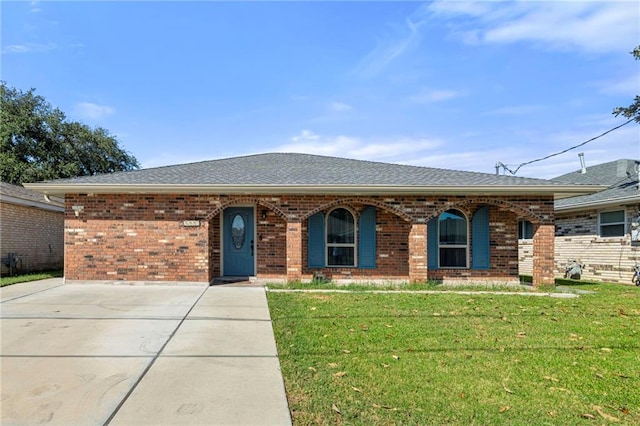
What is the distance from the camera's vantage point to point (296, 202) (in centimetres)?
997

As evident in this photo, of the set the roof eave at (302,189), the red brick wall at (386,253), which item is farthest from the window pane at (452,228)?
the roof eave at (302,189)

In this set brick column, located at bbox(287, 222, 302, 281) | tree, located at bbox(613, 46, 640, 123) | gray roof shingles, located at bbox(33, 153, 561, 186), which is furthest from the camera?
tree, located at bbox(613, 46, 640, 123)

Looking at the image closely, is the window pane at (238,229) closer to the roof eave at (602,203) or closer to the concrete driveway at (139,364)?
the concrete driveway at (139,364)

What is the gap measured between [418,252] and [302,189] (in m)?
3.39

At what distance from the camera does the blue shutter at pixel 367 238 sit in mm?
10570

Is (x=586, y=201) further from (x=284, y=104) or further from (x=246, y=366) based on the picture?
(x=246, y=366)

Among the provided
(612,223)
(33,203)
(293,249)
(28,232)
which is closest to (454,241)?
(293,249)

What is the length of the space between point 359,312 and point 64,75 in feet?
42.0

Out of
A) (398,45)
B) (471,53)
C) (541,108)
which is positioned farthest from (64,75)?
(541,108)

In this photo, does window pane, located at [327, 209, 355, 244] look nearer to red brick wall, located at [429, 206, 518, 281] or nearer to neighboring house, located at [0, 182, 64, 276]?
red brick wall, located at [429, 206, 518, 281]

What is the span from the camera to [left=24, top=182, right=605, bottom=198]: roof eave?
9305mm

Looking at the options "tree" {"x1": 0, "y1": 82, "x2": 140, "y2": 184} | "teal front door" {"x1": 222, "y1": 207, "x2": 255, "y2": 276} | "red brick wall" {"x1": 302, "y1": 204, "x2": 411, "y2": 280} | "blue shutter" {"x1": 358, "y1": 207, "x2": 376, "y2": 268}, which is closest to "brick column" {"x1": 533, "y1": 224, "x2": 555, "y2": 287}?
"red brick wall" {"x1": 302, "y1": 204, "x2": 411, "y2": 280}

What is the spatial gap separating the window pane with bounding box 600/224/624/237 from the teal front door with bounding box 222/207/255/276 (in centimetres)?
Answer: 1137

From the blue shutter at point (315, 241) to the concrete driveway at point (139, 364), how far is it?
3.34m
